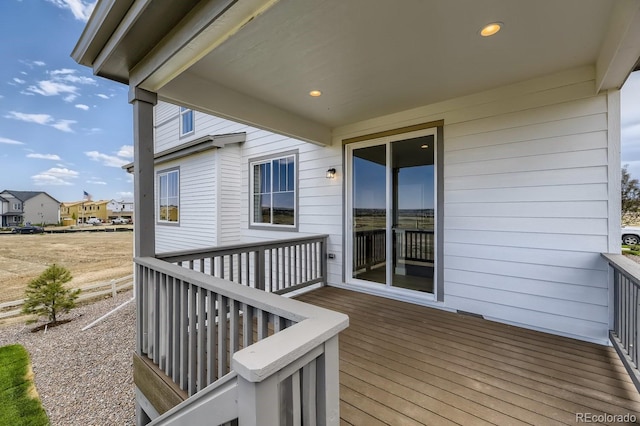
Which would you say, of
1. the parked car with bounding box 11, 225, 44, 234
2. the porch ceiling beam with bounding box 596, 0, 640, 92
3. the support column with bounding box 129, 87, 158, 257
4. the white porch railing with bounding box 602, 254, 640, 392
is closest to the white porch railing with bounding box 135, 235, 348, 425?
the support column with bounding box 129, 87, 158, 257

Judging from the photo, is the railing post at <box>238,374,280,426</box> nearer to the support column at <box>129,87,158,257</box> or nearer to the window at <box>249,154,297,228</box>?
the support column at <box>129,87,158,257</box>

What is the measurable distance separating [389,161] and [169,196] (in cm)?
708

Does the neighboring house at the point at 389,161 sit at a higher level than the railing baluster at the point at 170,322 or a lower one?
higher

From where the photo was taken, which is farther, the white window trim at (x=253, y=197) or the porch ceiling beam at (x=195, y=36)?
the white window trim at (x=253, y=197)

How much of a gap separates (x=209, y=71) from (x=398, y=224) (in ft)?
10.2

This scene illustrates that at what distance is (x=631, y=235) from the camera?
120 inches

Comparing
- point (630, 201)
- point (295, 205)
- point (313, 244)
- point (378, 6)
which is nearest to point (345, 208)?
point (313, 244)

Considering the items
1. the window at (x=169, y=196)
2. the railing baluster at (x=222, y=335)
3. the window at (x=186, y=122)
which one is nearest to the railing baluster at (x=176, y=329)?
the railing baluster at (x=222, y=335)

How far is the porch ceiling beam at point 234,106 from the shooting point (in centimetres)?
274

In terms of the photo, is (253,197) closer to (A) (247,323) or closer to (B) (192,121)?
(B) (192,121)

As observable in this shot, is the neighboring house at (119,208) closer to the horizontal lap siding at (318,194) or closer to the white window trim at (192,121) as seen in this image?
the white window trim at (192,121)

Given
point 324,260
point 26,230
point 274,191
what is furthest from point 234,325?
point 26,230

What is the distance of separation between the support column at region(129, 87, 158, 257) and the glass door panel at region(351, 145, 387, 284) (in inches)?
113

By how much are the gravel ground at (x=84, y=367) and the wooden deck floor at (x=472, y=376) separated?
3703 mm
